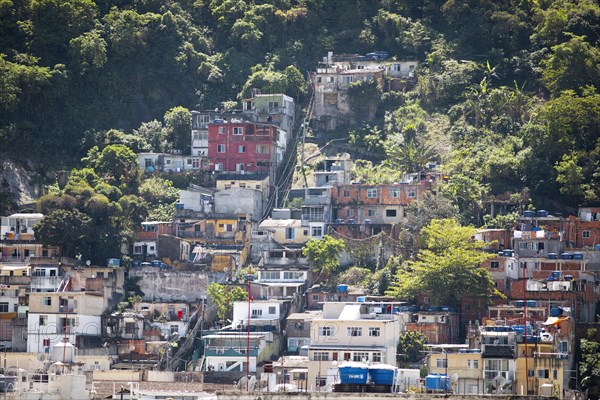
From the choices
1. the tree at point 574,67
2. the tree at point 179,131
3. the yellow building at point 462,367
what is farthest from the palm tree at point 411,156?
the yellow building at point 462,367

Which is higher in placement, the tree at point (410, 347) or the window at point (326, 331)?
the window at point (326, 331)

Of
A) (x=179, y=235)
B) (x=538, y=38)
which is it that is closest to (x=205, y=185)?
(x=179, y=235)

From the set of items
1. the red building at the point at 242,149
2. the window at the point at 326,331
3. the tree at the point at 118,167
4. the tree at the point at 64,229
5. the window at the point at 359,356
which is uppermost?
the red building at the point at 242,149

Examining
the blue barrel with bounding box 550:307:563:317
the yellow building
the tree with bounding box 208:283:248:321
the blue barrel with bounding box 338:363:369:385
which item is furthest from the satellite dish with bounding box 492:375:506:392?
the tree with bounding box 208:283:248:321

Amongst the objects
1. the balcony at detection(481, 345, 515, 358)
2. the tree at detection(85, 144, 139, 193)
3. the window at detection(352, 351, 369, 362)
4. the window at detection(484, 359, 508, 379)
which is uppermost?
the tree at detection(85, 144, 139, 193)

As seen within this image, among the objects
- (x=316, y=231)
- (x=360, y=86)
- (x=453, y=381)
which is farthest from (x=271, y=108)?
(x=453, y=381)

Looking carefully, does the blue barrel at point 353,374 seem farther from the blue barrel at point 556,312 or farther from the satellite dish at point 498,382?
the blue barrel at point 556,312

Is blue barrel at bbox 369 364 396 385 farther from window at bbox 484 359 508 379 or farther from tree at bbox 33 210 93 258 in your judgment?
tree at bbox 33 210 93 258
